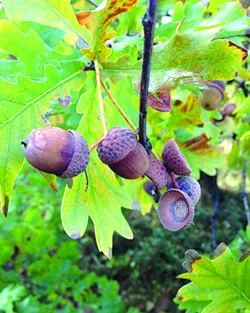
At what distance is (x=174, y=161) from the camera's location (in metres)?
0.66

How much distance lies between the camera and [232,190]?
5152mm

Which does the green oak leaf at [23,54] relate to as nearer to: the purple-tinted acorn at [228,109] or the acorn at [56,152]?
the acorn at [56,152]

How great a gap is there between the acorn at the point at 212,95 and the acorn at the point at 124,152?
2.11 ft

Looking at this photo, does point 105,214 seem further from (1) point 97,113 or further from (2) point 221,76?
(2) point 221,76

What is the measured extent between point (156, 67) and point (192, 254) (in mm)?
441

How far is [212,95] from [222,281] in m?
0.54

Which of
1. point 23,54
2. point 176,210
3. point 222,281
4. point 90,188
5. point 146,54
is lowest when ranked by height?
point 222,281

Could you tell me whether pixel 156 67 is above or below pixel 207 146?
above

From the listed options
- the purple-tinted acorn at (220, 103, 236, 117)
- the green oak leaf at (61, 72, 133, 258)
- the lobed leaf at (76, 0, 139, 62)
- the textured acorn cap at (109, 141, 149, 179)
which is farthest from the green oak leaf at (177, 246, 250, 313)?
the purple-tinted acorn at (220, 103, 236, 117)

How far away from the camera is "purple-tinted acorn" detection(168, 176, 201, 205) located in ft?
2.12

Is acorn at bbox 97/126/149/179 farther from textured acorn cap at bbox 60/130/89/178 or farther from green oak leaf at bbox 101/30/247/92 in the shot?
green oak leaf at bbox 101/30/247/92

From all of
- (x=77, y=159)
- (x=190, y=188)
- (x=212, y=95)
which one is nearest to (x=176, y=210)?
(x=190, y=188)

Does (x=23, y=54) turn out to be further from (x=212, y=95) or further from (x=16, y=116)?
(x=212, y=95)

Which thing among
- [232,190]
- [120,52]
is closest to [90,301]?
[120,52]
